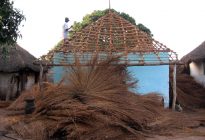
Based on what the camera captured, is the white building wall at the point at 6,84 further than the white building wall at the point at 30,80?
No

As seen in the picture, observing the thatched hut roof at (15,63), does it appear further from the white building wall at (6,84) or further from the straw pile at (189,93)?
the straw pile at (189,93)

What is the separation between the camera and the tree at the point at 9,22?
860cm

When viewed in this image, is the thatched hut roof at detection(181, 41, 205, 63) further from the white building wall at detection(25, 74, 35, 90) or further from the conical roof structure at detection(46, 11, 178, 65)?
the white building wall at detection(25, 74, 35, 90)

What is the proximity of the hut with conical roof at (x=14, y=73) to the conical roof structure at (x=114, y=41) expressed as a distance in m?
5.15

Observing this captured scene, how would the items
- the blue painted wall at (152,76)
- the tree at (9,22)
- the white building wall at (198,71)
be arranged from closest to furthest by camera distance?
the tree at (9,22), the blue painted wall at (152,76), the white building wall at (198,71)

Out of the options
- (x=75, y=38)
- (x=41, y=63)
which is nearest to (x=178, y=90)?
(x=75, y=38)

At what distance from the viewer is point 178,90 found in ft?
49.3

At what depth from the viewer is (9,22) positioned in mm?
8867

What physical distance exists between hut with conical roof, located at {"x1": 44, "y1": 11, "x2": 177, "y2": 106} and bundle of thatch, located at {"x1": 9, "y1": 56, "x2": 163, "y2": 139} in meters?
4.53

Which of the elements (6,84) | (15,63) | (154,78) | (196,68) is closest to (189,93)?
(154,78)

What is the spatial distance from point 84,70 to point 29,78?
12.0 m

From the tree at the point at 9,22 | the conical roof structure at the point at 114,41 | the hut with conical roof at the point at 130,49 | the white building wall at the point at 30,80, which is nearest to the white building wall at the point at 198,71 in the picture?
the hut with conical roof at the point at 130,49

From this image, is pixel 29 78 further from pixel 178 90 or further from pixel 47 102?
pixel 47 102

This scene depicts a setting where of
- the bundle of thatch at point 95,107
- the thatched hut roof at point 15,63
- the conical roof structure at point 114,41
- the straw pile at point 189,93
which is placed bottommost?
the straw pile at point 189,93
